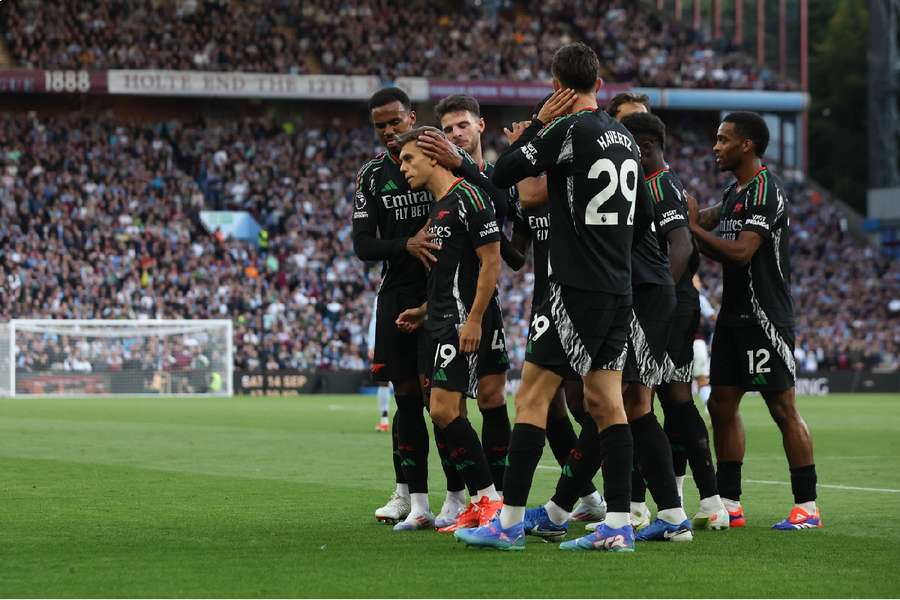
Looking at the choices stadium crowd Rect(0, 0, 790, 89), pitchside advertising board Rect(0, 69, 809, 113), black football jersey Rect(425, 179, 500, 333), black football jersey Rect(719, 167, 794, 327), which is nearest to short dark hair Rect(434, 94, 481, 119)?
black football jersey Rect(425, 179, 500, 333)

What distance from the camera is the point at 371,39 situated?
1822 inches

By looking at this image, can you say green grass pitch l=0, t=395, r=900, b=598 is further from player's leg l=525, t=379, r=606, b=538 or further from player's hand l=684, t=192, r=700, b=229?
player's hand l=684, t=192, r=700, b=229

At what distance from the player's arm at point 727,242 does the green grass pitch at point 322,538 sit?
1.55 meters

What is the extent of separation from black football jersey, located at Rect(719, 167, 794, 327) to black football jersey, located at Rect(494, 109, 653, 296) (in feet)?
5.35

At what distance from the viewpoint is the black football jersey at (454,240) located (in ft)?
24.5

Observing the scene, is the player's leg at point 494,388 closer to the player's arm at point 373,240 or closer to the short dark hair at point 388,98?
the player's arm at point 373,240

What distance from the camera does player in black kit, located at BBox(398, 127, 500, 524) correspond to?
7.48m

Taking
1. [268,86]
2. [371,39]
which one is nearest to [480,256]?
[268,86]

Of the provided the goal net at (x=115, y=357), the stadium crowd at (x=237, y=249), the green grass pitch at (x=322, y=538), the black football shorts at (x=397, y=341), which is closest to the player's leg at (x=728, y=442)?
the green grass pitch at (x=322, y=538)

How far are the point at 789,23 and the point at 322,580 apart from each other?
5543cm

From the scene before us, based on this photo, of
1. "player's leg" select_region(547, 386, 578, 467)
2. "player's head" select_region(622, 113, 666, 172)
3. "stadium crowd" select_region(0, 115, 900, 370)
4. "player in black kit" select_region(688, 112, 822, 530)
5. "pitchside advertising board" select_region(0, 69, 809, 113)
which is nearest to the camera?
"player's head" select_region(622, 113, 666, 172)

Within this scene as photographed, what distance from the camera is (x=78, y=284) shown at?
3669 cm

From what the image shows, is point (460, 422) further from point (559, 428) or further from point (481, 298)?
point (559, 428)

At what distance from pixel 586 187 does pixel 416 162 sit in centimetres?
111
